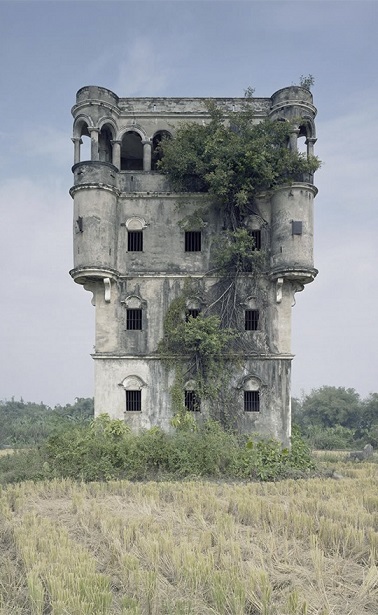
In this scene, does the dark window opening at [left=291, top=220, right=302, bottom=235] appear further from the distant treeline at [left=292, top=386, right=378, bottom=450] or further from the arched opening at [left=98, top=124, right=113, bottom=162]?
the distant treeline at [left=292, top=386, right=378, bottom=450]

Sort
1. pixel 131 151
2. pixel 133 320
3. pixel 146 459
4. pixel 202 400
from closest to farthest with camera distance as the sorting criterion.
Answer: pixel 146 459
pixel 202 400
pixel 133 320
pixel 131 151

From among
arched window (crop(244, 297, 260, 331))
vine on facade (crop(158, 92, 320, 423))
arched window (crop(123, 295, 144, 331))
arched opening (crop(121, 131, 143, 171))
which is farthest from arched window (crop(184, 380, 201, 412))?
arched opening (crop(121, 131, 143, 171))

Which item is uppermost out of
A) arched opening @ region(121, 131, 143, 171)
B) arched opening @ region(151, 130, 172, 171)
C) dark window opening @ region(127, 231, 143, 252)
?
arched opening @ region(121, 131, 143, 171)

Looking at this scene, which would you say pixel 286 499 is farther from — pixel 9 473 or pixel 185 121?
pixel 185 121

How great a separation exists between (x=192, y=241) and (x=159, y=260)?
1483 millimetres

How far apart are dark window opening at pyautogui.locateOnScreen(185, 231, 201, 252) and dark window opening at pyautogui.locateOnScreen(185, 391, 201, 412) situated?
5357 mm

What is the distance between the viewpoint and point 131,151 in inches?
896

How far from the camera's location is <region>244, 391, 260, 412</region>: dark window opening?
18.8 m

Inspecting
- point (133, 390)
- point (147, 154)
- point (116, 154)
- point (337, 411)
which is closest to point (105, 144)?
point (116, 154)

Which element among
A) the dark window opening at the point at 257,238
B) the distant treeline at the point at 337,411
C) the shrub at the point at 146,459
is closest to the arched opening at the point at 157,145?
the dark window opening at the point at 257,238

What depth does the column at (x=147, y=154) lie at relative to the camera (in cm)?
1998

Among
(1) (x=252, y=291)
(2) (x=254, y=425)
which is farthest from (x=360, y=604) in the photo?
(1) (x=252, y=291)

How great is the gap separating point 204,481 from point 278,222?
9543 mm

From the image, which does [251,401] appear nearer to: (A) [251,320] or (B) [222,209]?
(A) [251,320]
